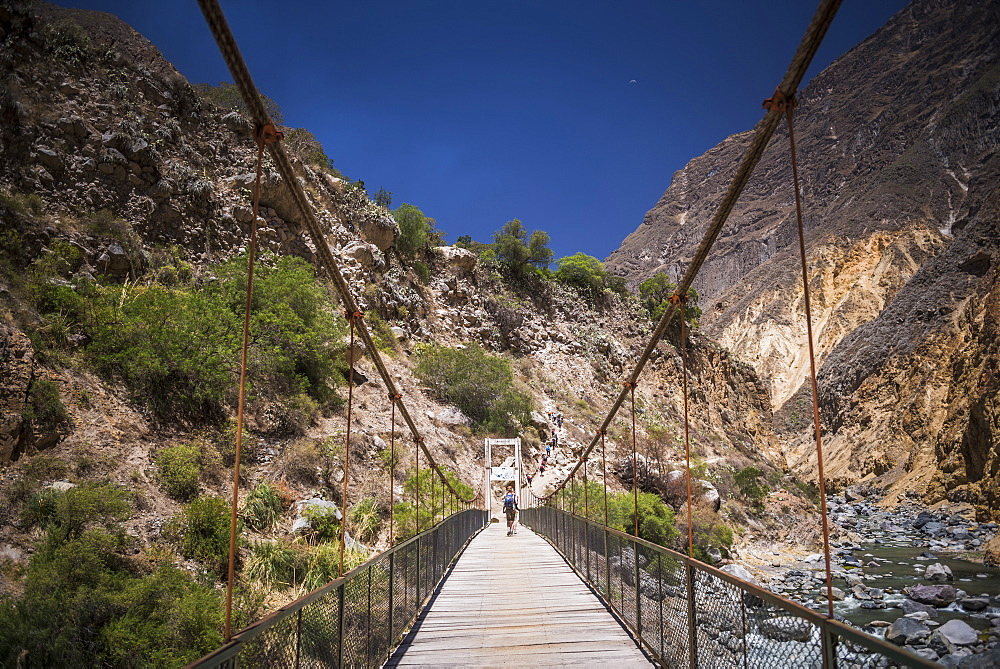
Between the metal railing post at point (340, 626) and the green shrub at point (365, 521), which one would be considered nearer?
the metal railing post at point (340, 626)

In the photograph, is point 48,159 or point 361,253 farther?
point 361,253

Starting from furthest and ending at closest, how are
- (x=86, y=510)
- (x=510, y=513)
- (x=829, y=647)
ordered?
(x=510, y=513)
(x=86, y=510)
(x=829, y=647)

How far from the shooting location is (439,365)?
25516mm

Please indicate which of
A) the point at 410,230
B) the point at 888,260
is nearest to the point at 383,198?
the point at 410,230

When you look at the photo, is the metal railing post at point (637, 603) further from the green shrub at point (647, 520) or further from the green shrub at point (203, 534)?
the green shrub at point (647, 520)

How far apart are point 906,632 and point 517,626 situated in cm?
950

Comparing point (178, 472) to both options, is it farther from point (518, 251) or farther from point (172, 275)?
point (518, 251)

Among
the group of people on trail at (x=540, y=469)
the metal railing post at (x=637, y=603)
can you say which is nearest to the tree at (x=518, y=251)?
the group of people on trail at (x=540, y=469)

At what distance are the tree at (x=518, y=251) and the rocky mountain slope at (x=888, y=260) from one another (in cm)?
2328

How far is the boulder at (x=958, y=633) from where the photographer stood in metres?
9.84

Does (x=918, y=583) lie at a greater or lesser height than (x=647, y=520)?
lesser

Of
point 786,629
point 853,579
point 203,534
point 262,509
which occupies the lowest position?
point 853,579

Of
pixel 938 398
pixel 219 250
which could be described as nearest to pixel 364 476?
pixel 219 250

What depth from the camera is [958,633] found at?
398 inches
